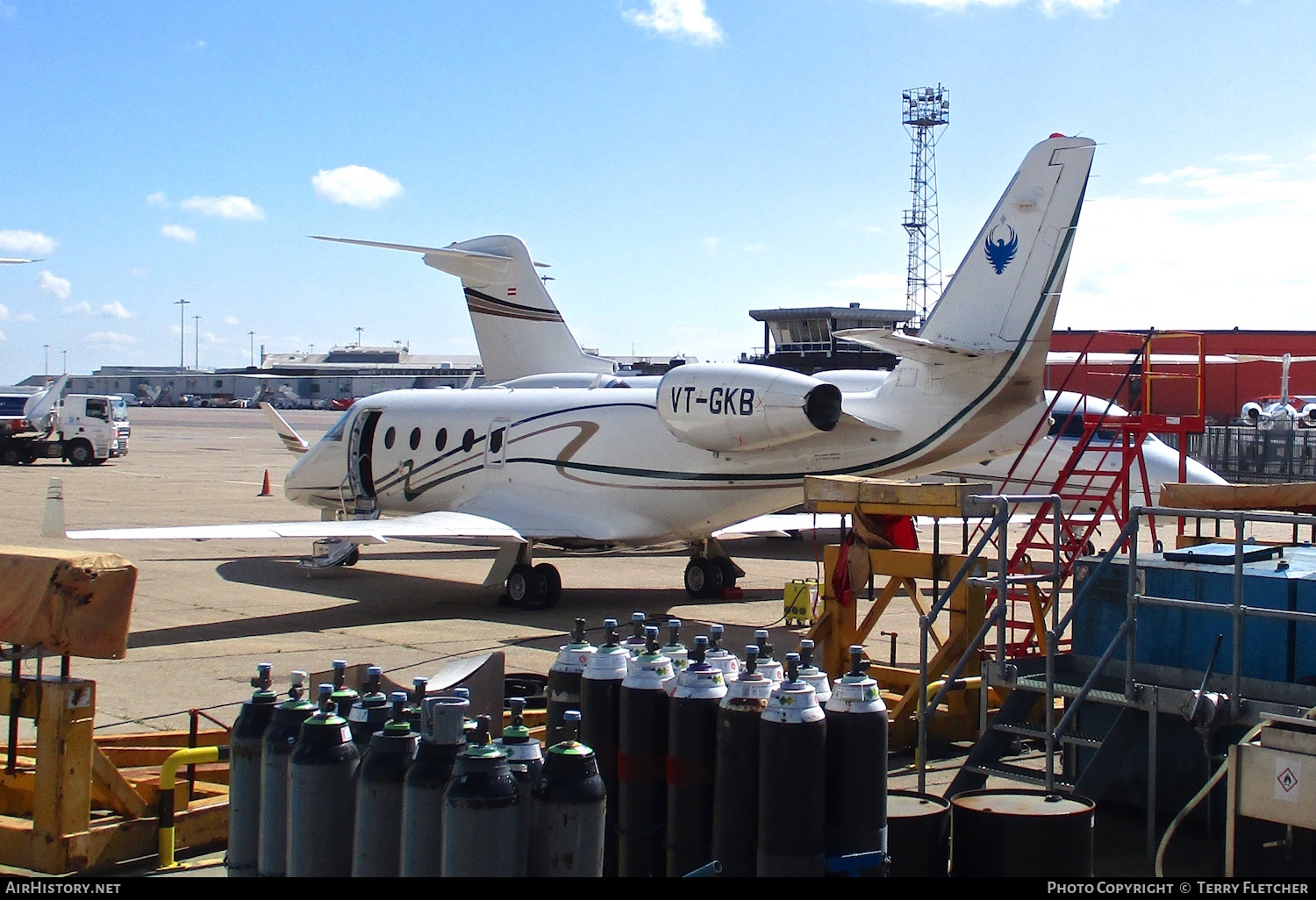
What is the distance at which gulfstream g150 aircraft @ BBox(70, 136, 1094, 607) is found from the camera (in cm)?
1376

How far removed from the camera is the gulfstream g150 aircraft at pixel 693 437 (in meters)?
13.8

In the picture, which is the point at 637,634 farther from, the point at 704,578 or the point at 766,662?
the point at 704,578

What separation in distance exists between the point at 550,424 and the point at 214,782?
31.9 feet

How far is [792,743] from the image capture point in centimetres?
520

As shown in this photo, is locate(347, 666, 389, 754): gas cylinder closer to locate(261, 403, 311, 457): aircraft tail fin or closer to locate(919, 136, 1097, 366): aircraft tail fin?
locate(919, 136, 1097, 366): aircraft tail fin

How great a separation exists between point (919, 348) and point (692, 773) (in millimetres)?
9037

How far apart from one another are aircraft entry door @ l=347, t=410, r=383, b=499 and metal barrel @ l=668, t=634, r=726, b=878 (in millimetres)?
14476

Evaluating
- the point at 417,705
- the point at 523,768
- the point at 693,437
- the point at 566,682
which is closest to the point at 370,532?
the point at 693,437

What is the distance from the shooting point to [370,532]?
14.8 m

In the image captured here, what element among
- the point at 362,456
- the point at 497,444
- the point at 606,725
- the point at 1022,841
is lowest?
the point at 1022,841

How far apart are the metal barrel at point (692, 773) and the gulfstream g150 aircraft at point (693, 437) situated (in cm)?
807

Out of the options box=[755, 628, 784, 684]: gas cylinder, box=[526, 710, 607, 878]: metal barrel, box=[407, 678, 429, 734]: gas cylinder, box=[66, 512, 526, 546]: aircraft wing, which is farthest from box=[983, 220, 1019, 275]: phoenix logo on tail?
box=[526, 710, 607, 878]: metal barrel

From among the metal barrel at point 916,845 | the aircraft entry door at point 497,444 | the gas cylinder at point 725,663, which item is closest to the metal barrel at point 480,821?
the gas cylinder at point 725,663

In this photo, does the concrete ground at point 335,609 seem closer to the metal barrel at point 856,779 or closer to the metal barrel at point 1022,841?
the metal barrel at point 1022,841
